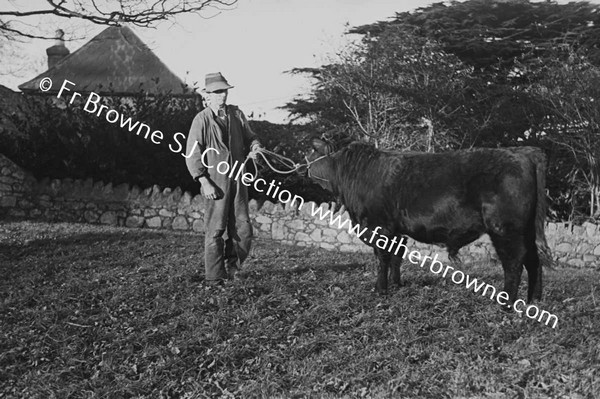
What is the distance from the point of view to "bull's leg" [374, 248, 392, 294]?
7324 millimetres

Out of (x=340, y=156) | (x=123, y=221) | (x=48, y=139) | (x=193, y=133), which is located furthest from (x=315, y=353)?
(x=48, y=139)

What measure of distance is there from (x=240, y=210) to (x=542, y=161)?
3.61m

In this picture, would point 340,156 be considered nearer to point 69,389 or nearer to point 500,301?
point 500,301

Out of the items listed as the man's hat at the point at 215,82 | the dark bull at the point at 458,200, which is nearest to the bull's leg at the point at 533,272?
the dark bull at the point at 458,200

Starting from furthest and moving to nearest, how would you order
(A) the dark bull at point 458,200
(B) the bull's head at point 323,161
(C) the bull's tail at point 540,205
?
(B) the bull's head at point 323,161
(C) the bull's tail at point 540,205
(A) the dark bull at point 458,200

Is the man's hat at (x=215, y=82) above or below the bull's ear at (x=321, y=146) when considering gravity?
above

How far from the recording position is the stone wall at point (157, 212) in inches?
590

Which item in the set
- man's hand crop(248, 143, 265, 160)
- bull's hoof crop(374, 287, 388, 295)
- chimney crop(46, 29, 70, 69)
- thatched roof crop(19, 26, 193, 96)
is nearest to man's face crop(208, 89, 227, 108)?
man's hand crop(248, 143, 265, 160)

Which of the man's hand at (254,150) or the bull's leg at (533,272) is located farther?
the man's hand at (254,150)

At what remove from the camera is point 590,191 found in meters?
19.9

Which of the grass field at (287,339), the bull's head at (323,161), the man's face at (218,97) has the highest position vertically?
the man's face at (218,97)

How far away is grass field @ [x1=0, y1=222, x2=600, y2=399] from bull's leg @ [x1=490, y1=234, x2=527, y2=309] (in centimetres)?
29

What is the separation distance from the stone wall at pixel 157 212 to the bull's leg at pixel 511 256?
779 cm

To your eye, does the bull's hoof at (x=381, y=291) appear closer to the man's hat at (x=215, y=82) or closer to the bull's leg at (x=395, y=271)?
the bull's leg at (x=395, y=271)
